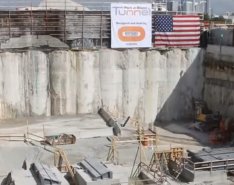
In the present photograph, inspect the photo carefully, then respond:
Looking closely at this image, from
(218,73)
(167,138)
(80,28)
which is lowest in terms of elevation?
(167,138)

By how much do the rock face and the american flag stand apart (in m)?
0.63

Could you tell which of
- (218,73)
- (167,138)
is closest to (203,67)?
(218,73)

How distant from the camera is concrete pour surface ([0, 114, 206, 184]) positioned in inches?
807

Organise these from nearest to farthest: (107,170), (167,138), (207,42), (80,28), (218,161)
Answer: (107,170), (218,161), (167,138), (80,28), (207,42)

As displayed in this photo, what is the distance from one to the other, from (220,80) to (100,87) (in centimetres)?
655

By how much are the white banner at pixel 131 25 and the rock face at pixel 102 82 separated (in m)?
0.64

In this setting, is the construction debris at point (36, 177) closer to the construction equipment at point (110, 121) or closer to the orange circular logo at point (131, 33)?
the construction equipment at point (110, 121)

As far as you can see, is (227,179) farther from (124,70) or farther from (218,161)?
(124,70)

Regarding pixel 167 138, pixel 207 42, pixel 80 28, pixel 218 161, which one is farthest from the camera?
pixel 207 42

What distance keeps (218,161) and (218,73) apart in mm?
10896

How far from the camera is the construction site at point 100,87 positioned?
23.9 metres

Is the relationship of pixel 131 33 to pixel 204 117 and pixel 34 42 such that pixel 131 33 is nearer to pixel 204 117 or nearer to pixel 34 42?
pixel 34 42

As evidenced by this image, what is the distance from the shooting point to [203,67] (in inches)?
1180

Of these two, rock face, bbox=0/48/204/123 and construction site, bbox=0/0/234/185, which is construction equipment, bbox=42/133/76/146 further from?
rock face, bbox=0/48/204/123
